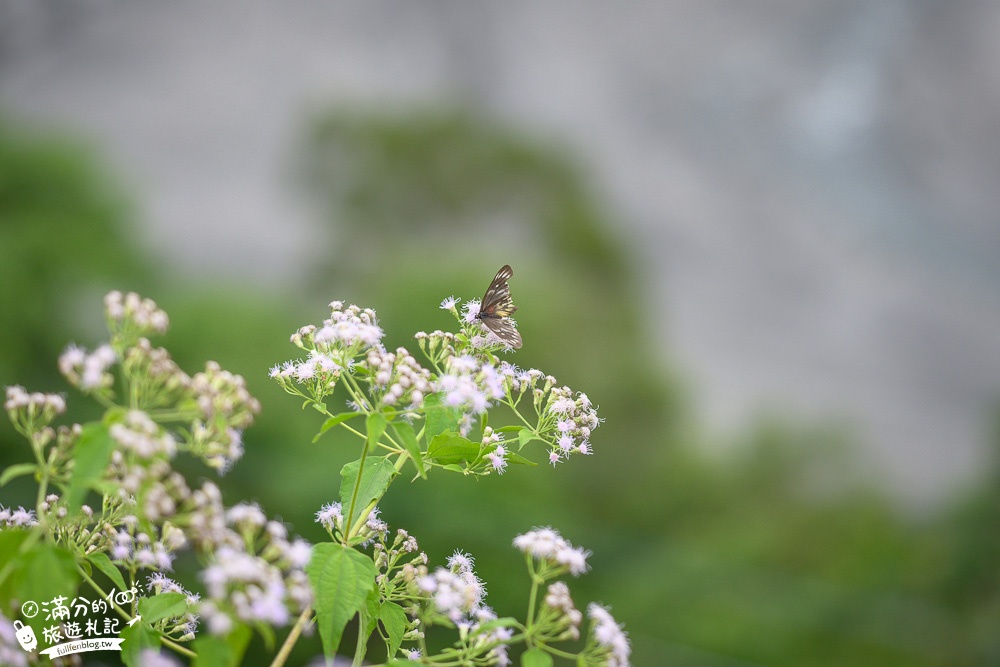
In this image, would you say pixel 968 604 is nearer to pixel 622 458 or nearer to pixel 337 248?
pixel 622 458

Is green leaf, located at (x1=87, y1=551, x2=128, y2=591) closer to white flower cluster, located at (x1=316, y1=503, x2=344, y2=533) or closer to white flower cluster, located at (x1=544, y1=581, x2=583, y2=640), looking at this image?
white flower cluster, located at (x1=316, y1=503, x2=344, y2=533)

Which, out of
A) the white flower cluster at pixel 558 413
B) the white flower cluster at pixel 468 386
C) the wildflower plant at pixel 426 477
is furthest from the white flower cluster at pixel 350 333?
the white flower cluster at pixel 558 413

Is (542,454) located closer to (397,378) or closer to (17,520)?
(397,378)

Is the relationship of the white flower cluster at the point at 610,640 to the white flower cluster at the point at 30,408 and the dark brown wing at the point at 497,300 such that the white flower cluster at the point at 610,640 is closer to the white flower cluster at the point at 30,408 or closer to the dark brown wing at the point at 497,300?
the dark brown wing at the point at 497,300

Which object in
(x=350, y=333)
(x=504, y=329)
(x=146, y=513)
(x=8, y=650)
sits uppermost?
(x=504, y=329)

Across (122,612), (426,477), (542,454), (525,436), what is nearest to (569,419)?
(525,436)

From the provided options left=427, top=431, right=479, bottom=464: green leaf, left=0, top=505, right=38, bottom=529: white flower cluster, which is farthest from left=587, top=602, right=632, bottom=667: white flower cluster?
left=0, top=505, right=38, bottom=529: white flower cluster

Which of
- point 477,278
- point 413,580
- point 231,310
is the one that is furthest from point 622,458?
point 413,580
